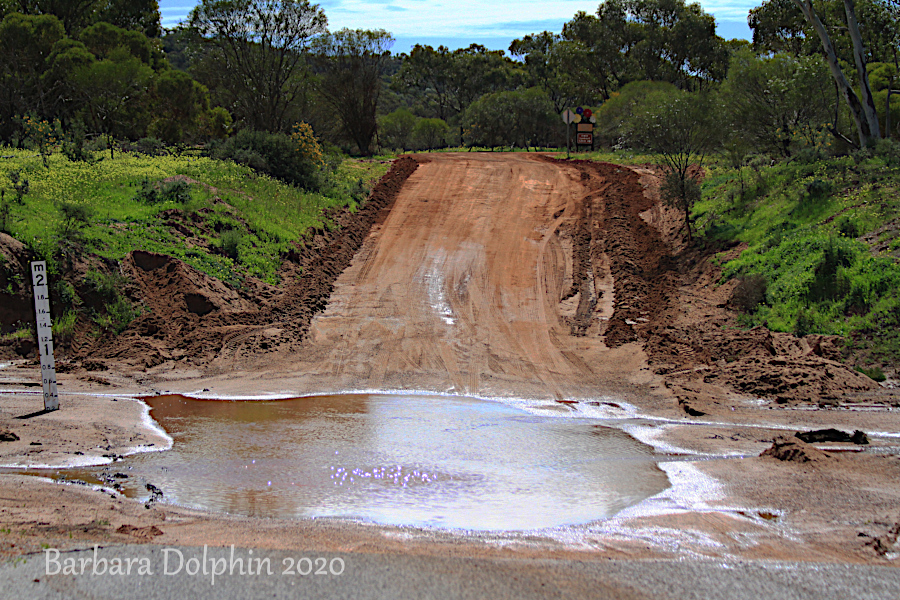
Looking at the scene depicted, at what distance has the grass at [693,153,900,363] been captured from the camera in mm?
13383

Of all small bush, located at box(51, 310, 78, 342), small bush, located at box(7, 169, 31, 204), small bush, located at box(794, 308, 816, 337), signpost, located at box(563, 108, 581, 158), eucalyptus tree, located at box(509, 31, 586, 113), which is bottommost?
small bush, located at box(794, 308, 816, 337)

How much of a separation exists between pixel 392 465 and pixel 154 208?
12330 millimetres

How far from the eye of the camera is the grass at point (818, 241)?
13383 millimetres

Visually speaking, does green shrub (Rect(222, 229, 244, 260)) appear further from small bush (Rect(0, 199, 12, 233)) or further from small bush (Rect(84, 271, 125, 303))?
small bush (Rect(0, 199, 12, 233))

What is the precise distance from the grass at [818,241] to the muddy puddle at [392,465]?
21.3 feet

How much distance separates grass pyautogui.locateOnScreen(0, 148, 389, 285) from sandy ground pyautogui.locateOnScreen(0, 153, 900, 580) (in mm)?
2358

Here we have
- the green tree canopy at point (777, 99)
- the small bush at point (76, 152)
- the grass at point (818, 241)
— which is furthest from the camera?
the small bush at point (76, 152)

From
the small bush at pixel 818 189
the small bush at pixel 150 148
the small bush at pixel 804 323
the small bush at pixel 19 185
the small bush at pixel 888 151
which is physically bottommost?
the small bush at pixel 804 323

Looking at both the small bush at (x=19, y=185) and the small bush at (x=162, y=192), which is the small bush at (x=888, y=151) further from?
the small bush at (x=19, y=185)

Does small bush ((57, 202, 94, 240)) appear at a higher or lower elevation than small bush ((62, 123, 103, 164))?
lower

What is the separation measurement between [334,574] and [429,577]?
0.65m

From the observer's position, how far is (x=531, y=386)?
41.2ft

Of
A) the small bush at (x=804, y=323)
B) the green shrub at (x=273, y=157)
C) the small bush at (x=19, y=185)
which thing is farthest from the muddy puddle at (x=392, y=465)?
the green shrub at (x=273, y=157)

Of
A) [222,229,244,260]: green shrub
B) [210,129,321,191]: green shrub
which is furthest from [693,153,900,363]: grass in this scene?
[210,129,321,191]: green shrub
